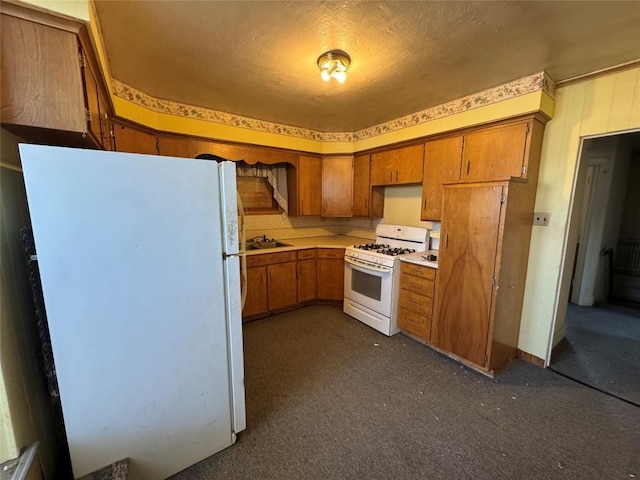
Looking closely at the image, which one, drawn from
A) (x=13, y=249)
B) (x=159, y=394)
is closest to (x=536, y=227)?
(x=159, y=394)

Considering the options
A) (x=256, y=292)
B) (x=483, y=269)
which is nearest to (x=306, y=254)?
(x=256, y=292)

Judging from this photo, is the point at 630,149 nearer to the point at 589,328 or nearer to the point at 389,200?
the point at 589,328

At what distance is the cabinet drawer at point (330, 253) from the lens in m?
3.57

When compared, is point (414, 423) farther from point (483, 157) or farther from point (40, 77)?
point (40, 77)

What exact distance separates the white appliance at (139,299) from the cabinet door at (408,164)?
7.74 feet

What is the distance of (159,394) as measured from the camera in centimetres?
134

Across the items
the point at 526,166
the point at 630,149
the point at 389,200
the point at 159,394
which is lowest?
the point at 159,394

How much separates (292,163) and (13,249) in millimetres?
2911

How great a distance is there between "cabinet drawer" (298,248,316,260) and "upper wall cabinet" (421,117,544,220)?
4.85ft

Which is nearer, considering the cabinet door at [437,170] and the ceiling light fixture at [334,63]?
the ceiling light fixture at [334,63]

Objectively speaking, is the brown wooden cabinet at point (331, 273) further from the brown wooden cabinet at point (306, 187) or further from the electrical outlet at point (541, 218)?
the electrical outlet at point (541, 218)

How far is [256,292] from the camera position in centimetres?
323

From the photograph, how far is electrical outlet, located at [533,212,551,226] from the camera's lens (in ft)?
7.62

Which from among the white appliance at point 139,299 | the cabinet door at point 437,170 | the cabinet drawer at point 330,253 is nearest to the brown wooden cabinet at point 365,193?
the cabinet drawer at point 330,253
